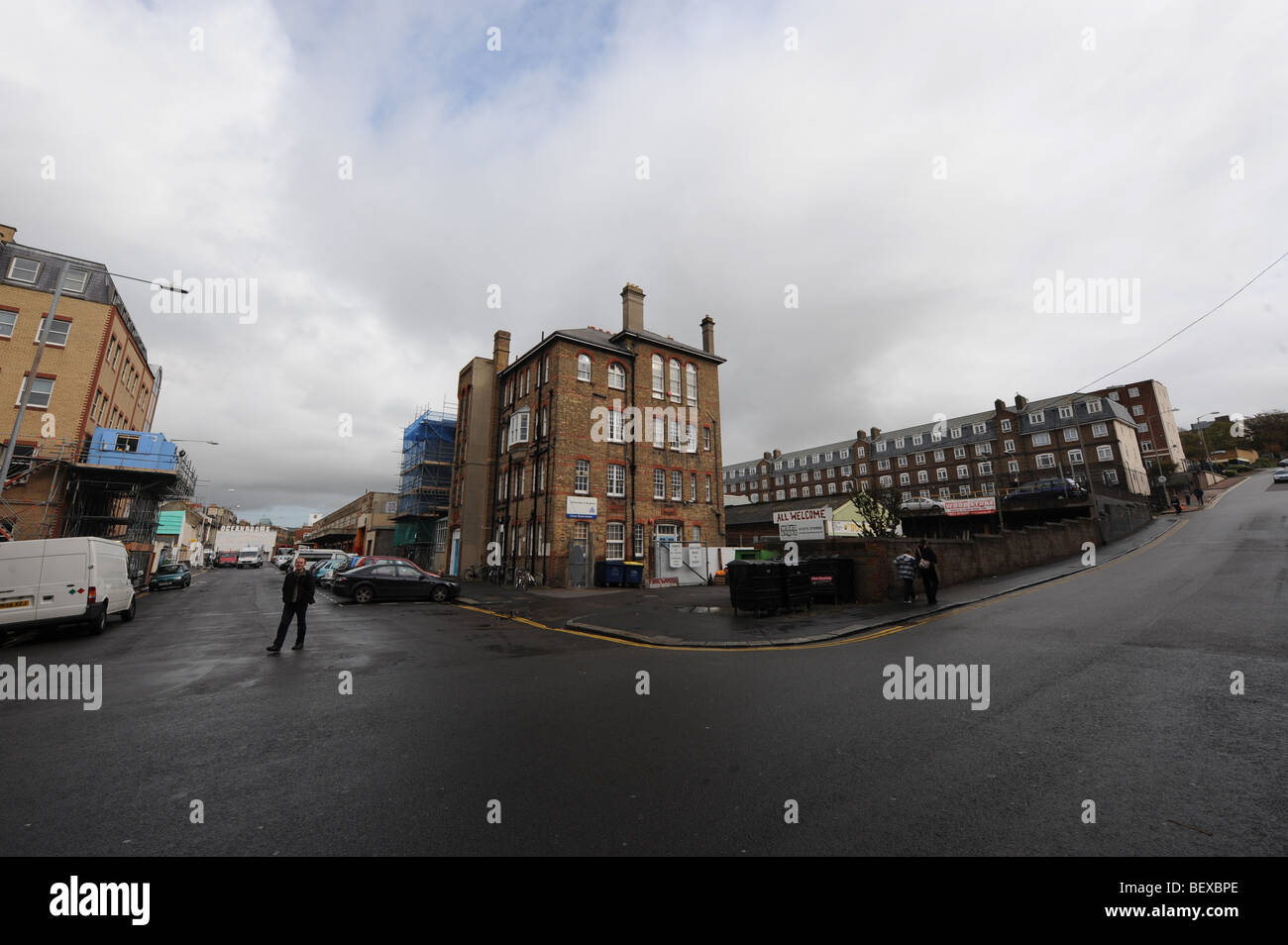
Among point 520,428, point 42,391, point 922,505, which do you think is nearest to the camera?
point 42,391

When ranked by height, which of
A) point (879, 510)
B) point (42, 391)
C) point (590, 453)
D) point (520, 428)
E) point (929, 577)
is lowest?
point (929, 577)

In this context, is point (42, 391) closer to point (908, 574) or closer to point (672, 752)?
point (672, 752)

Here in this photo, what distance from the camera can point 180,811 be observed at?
3598mm

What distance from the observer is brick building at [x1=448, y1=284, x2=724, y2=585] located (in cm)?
→ 2603

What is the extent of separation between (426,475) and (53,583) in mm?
30782

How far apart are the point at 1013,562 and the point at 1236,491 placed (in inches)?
1691

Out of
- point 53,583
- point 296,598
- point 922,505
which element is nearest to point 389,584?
point 53,583

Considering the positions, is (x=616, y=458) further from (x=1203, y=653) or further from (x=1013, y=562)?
(x=1203, y=653)

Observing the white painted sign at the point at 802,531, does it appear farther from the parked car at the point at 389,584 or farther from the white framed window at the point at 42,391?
the white framed window at the point at 42,391

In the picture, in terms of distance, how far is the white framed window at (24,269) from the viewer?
24.5 meters

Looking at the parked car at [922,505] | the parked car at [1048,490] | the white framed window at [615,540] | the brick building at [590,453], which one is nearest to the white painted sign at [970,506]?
the parked car at [922,505]

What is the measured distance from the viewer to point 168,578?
27.7 metres

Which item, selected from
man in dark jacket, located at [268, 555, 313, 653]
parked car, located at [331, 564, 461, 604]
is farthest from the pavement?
man in dark jacket, located at [268, 555, 313, 653]
